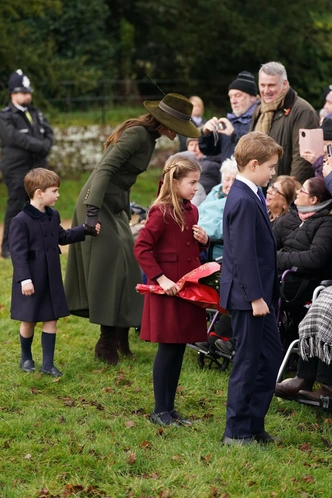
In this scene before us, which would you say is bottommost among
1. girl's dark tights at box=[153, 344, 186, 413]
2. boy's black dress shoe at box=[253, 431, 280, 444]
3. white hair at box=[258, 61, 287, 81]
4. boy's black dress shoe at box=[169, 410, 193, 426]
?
boy's black dress shoe at box=[169, 410, 193, 426]

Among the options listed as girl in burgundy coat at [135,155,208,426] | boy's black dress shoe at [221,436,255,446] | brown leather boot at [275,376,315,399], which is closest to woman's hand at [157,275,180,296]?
girl in burgundy coat at [135,155,208,426]

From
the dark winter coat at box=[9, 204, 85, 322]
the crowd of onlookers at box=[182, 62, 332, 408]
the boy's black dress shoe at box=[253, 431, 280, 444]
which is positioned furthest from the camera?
the dark winter coat at box=[9, 204, 85, 322]

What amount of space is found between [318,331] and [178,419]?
109cm

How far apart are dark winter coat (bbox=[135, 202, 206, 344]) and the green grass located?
613 mm

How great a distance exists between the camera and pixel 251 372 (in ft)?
17.5

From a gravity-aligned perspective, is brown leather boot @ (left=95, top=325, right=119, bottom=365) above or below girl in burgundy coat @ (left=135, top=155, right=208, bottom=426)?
below

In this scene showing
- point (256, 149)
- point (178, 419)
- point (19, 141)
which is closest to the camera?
→ point (256, 149)

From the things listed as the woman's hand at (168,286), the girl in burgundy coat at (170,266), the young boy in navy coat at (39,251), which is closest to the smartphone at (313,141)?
the girl in burgundy coat at (170,266)

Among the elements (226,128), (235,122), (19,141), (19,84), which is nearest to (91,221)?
(226,128)

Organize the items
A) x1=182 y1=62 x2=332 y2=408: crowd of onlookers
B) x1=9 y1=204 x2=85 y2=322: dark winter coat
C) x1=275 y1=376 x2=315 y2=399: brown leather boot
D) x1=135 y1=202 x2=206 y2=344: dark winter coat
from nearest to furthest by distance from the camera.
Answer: x1=135 y1=202 x2=206 y2=344: dark winter coat
x1=182 y1=62 x2=332 y2=408: crowd of onlookers
x1=275 y1=376 x2=315 y2=399: brown leather boot
x1=9 y1=204 x2=85 y2=322: dark winter coat

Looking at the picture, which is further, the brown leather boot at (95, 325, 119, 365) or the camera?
the camera

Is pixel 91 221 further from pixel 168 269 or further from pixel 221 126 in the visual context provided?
pixel 221 126

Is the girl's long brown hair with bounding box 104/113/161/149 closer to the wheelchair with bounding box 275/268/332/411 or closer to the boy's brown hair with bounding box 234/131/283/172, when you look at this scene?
the wheelchair with bounding box 275/268/332/411

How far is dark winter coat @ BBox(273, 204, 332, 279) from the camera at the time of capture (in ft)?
21.1
